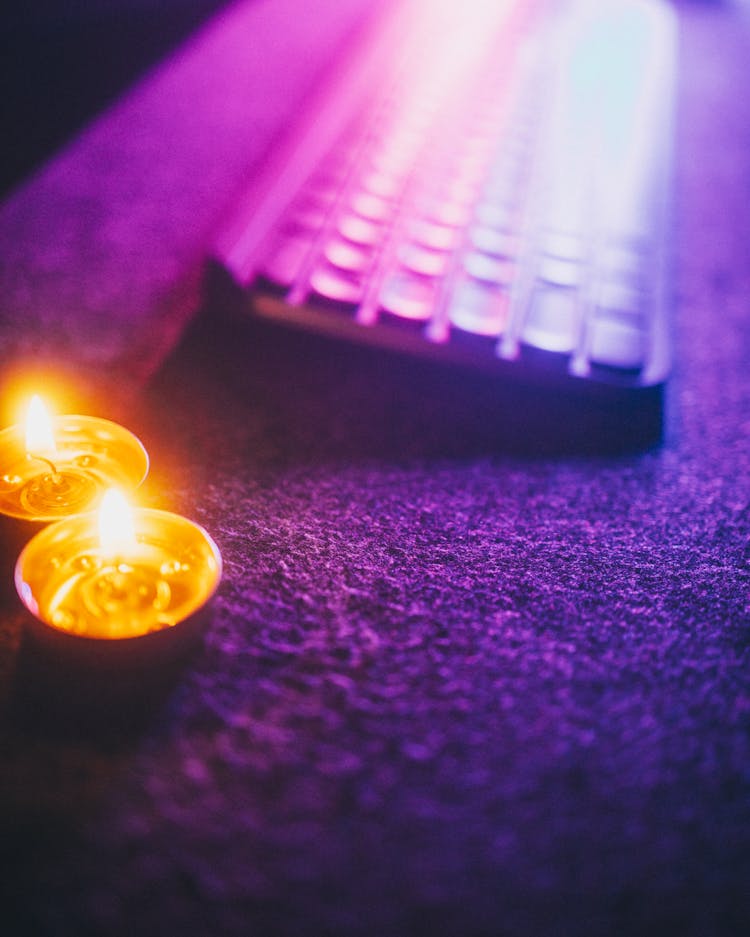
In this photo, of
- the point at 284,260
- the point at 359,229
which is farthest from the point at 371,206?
the point at 284,260

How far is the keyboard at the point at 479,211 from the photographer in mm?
554

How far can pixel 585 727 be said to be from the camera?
345mm

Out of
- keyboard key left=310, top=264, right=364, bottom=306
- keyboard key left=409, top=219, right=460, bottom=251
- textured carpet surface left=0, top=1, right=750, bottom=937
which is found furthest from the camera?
keyboard key left=409, top=219, right=460, bottom=251

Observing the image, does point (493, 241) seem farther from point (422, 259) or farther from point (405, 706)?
point (405, 706)

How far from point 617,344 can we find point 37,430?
16.6 inches

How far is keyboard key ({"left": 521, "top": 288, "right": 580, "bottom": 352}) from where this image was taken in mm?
555

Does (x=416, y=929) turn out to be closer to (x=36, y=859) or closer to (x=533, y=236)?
(x=36, y=859)

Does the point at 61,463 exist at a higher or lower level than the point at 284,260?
lower

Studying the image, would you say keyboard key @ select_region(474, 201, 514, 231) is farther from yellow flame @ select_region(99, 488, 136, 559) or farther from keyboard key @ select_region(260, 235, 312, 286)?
yellow flame @ select_region(99, 488, 136, 559)

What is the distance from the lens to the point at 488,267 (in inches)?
25.2

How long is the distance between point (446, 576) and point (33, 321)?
0.38 m

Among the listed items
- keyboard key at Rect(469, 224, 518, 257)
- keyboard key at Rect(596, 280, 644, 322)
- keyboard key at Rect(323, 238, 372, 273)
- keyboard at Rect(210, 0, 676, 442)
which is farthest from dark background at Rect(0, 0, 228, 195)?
keyboard key at Rect(596, 280, 644, 322)

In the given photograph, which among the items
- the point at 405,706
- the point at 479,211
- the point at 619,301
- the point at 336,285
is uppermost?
the point at 479,211

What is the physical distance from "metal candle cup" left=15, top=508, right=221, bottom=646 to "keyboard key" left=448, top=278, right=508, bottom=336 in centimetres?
28
